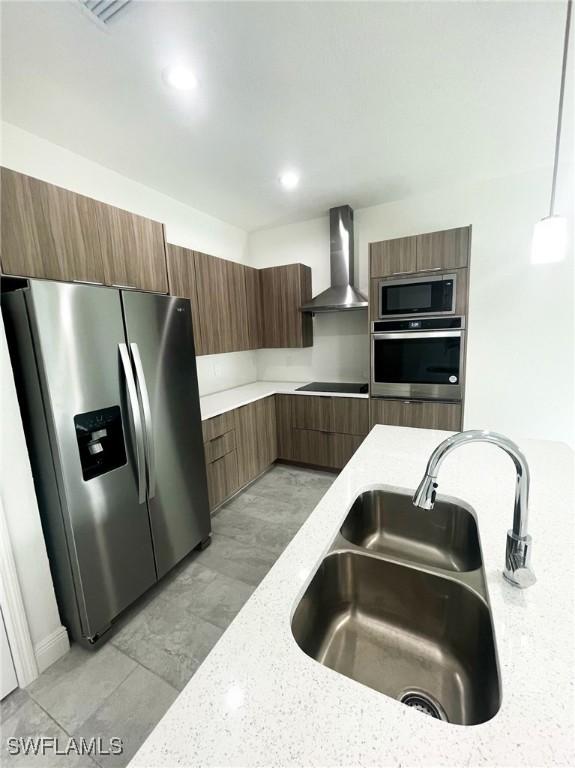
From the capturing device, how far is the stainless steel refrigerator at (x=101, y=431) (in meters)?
1.34

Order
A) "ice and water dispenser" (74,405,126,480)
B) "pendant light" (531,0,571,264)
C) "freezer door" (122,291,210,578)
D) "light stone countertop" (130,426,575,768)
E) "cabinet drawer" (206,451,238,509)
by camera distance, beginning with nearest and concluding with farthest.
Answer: "light stone countertop" (130,426,575,768) < "pendant light" (531,0,571,264) < "ice and water dispenser" (74,405,126,480) < "freezer door" (122,291,210,578) < "cabinet drawer" (206,451,238,509)

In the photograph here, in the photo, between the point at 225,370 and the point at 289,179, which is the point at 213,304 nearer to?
the point at 225,370

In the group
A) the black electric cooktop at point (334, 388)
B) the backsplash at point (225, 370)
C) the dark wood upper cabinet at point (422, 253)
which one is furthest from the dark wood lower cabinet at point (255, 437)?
the dark wood upper cabinet at point (422, 253)

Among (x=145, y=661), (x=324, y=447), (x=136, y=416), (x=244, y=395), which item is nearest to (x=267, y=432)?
(x=244, y=395)

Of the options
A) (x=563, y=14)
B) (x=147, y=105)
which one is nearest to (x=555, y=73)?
(x=563, y=14)

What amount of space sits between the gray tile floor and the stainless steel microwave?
2.04 metres

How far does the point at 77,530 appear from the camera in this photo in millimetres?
1436

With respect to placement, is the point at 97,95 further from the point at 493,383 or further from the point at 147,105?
the point at 493,383

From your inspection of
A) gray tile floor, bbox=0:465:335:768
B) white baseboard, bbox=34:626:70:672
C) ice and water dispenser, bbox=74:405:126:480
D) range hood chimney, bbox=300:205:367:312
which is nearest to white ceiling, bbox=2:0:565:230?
range hood chimney, bbox=300:205:367:312

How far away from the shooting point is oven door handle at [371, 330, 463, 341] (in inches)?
102

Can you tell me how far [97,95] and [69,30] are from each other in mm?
359

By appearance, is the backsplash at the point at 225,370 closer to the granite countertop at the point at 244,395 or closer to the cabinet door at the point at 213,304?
the granite countertop at the point at 244,395

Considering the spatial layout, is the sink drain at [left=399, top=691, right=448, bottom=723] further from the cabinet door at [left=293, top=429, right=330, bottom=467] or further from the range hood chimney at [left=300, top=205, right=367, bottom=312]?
the range hood chimney at [left=300, top=205, right=367, bottom=312]

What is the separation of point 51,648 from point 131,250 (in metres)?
2.08
